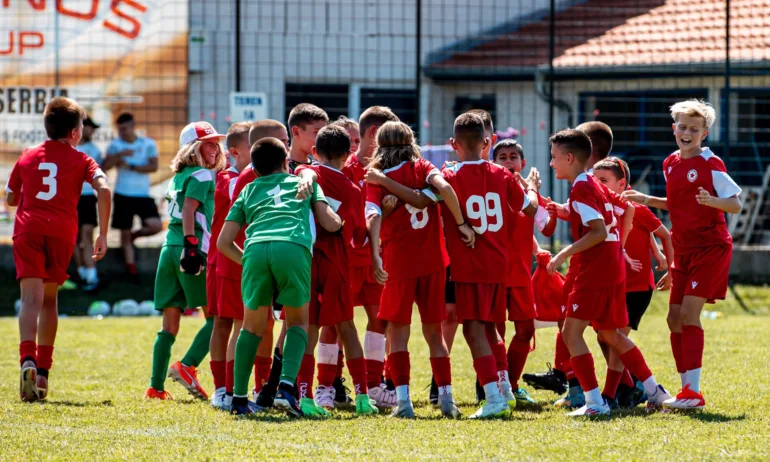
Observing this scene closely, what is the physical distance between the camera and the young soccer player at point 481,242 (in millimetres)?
6797

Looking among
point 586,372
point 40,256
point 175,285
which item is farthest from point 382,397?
point 40,256

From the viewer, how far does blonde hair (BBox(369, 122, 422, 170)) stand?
6.96 metres

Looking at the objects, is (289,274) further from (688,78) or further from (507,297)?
(688,78)

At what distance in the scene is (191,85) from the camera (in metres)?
16.6

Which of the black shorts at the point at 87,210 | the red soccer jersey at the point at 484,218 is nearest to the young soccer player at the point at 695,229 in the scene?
the red soccer jersey at the point at 484,218

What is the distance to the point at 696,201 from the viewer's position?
701 centimetres

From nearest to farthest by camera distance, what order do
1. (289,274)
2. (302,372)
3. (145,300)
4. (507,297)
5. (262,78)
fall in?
(289,274) → (302,372) → (507,297) → (145,300) → (262,78)

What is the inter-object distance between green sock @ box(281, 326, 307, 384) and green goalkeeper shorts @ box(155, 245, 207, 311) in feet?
4.69

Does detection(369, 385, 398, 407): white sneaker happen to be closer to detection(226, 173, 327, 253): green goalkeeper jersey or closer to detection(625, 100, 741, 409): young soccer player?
detection(226, 173, 327, 253): green goalkeeper jersey

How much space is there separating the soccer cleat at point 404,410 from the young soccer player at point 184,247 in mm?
1667

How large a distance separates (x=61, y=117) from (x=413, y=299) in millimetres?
2838

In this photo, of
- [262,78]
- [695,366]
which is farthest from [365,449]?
[262,78]

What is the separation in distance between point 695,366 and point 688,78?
393 inches

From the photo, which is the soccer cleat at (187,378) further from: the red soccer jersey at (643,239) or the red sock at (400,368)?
the red soccer jersey at (643,239)
